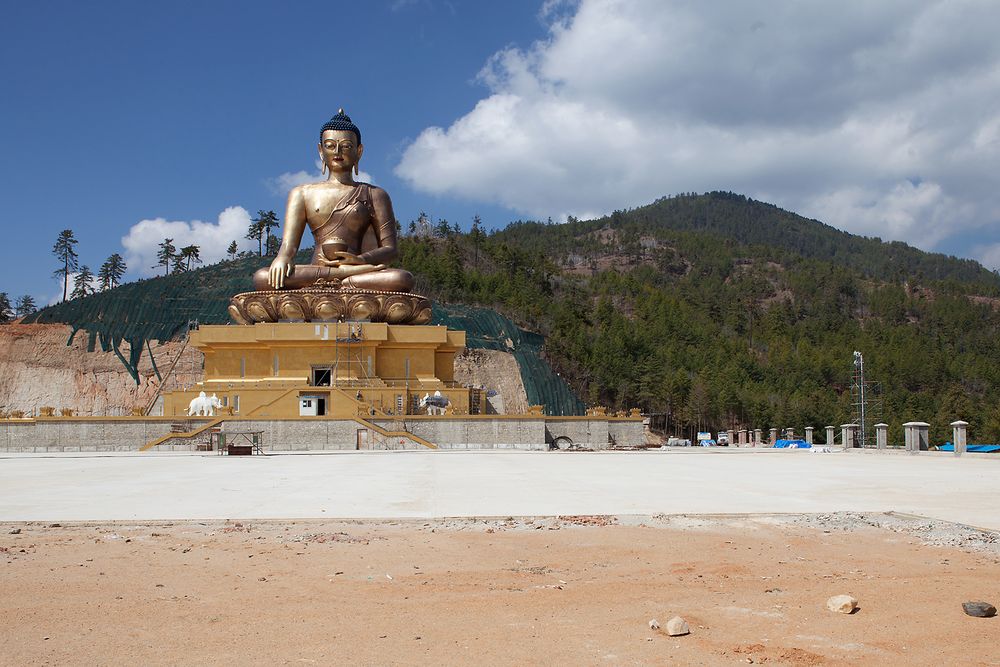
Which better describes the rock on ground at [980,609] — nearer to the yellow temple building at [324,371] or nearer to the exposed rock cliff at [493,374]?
the yellow temple building at [324,371]

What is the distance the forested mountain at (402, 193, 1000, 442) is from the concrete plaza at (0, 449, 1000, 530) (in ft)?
151

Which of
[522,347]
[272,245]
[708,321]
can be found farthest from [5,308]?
[708,321]

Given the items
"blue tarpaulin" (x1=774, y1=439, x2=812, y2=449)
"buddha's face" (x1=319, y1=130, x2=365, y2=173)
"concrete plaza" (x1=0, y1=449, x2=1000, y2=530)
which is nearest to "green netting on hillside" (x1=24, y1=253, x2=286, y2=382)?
"buddha's face" (x1=319, y1=130, x2=365, y2=173)

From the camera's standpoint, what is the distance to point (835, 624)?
5266 mm

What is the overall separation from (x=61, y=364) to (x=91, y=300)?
249 inches

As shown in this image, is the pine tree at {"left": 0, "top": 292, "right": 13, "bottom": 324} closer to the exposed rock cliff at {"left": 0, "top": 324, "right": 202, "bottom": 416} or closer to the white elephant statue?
the exposed rock cliff at {"left": 0, "top": 324, "right": 202, "bottom": 416}

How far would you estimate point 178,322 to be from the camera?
58875mm

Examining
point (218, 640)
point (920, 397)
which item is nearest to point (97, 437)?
point (218, 640)

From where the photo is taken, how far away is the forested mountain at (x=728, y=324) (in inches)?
2643

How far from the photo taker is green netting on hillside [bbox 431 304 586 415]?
5250cm

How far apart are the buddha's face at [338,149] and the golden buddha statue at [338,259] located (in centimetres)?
5

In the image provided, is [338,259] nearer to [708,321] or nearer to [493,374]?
[493,374]

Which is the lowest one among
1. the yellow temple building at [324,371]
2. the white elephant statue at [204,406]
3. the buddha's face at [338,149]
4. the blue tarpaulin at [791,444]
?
the blue tarpaulin at [791,444]

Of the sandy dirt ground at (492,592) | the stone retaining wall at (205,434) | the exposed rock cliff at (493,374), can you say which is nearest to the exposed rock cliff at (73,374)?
the exposed rock cliff at (493,374)
